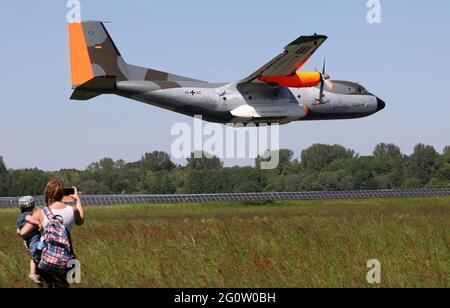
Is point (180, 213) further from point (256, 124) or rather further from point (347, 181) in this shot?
point (347, 181)

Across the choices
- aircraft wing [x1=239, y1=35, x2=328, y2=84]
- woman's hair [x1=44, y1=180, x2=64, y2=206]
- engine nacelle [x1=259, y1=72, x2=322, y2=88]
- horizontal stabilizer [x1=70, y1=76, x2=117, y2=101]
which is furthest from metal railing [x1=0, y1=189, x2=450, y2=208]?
woman's hair [x1=44, y1=180, x2=64, y2=206]

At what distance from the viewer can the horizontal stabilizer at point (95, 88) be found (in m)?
45.3

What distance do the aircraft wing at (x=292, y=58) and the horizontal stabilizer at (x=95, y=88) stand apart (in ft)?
→ 27.1

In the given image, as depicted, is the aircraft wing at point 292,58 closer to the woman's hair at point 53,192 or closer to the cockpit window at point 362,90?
the cockpit window at point 362,90

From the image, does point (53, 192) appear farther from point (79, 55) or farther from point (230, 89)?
point (79, 55)

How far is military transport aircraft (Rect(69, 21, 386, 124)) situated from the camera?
47469mm

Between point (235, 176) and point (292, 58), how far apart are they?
6629cm

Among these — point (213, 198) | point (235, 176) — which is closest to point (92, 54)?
point (213, 198)

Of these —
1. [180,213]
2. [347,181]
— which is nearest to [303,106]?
[180,213]

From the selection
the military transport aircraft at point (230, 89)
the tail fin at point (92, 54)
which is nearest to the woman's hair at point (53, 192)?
the military transport aircraft at point (230, 89)

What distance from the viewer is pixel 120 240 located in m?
22.0

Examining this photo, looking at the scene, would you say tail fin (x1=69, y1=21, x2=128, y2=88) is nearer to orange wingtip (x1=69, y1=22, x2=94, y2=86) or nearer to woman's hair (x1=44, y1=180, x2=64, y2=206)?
orange wingtip (x1=69, y1=22, x2=94, y2=86)

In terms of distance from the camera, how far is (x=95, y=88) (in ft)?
151
